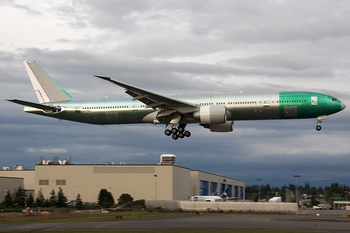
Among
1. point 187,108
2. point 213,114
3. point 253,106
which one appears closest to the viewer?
point 213,114

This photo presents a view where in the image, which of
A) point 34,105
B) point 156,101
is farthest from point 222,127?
point 34,105

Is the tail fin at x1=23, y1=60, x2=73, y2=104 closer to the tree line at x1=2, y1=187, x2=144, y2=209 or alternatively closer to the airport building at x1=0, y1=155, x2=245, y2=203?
the tree line at x1=2, y1=187, x2=144, y2=209

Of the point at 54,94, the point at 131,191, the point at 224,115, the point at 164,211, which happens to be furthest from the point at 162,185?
the point at 224,115

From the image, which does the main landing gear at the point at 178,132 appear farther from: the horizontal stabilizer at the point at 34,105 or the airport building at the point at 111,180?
the airport building at the point at 111,180

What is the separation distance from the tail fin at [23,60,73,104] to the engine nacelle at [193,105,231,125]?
19.8 meters

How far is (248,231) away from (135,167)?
82628mm

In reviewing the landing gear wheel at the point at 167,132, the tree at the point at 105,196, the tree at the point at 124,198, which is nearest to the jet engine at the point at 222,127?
the landing gear wheel at the point at 167,132

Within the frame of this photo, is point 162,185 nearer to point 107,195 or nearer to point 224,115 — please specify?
point 107,195

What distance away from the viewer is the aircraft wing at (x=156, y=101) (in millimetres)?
41928

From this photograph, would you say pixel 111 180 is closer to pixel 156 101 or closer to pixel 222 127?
pixel 222 127

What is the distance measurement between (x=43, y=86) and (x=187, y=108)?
21.8 metres

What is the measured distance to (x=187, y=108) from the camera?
44469 millimetres

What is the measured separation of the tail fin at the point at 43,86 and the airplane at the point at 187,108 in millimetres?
1902

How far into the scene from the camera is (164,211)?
79.5 m
